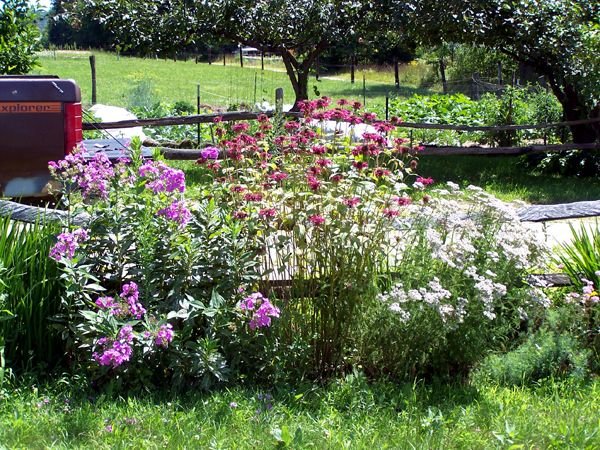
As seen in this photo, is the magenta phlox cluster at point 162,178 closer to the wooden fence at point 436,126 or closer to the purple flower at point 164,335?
the purple flower at point 164,335

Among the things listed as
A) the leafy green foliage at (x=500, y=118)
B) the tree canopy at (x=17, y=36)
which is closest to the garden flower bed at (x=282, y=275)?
the tree canopy at (x=17, y=36)

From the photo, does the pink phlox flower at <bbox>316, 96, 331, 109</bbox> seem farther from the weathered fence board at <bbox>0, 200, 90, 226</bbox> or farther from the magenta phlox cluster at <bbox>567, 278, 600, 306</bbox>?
the magenta phlox cluster at <bbox>567, 278, 600, 306</bbox>

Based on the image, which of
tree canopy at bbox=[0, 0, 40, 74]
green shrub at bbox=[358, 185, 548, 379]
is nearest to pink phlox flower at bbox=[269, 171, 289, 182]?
green shrub at bbox=[358, 185, 548, 379]

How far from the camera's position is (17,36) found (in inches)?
468

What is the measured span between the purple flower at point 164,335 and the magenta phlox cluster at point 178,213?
0.61 metres

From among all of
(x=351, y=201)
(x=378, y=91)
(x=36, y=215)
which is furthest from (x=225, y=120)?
(x=378, y=91)

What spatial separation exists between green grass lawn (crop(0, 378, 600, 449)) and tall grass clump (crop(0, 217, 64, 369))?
338mm

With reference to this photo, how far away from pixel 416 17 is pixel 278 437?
1093 cm

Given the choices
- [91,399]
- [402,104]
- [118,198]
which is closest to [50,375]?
[91,399]

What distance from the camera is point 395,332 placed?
465 cm

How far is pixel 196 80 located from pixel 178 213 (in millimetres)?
35096

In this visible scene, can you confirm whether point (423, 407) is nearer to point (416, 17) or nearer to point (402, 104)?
point (416, 17)

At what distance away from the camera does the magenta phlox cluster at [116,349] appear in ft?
13.7

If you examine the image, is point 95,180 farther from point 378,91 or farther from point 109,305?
point 378,91
